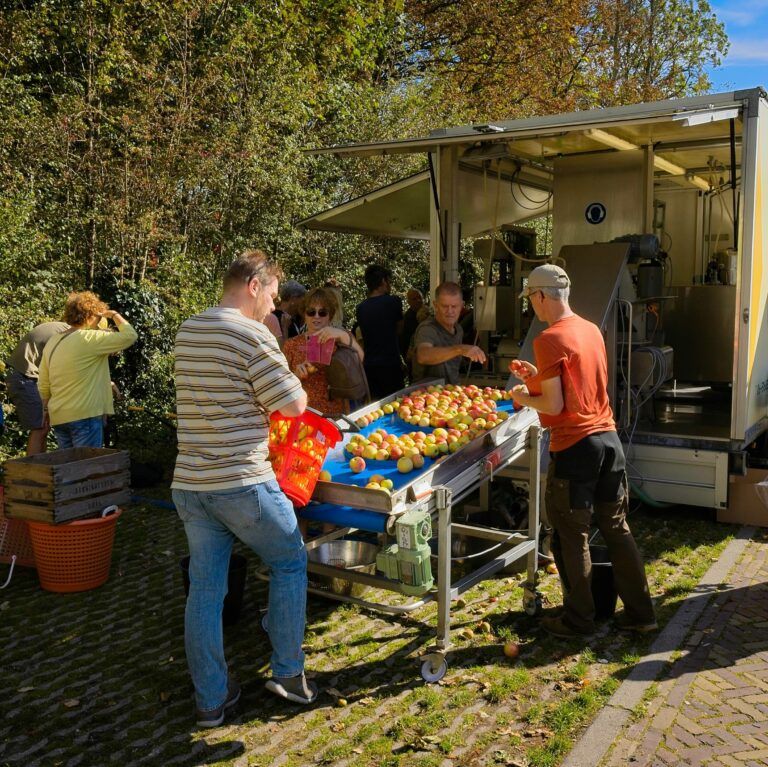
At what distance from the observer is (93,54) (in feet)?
35.6

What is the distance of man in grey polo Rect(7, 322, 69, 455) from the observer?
291 inches

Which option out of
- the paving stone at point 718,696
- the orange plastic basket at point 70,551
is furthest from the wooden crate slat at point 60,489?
the paving stone at point 718,696

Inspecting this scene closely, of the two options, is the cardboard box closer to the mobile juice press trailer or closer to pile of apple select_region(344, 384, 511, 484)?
the mobile juice press trailer

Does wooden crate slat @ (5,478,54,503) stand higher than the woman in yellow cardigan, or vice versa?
the woman in yellow cardigan

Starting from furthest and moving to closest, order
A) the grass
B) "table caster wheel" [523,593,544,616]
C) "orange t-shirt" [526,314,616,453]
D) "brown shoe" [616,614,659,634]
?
"table caster wheel" [523,593,544,616], "brown shoe" [616,614,659,634], "orange t-shirt" [526,314,616,453], the grass

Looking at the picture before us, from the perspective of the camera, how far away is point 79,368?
244 inches

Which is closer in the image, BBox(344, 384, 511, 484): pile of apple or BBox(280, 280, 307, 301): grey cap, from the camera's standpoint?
BBox(344, 384, 511, 484): pile of apple

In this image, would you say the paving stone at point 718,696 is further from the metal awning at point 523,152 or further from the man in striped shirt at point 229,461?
the metal awning at point 523,152

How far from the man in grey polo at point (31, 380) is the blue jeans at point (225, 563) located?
430 centimetres

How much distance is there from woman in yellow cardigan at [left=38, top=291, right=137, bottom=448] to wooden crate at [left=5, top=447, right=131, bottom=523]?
525mm

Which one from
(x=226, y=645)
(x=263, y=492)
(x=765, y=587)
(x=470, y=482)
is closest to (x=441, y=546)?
(x=470, y=482)

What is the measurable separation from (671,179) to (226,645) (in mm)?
9382

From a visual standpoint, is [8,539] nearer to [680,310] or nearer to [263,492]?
[263,492]

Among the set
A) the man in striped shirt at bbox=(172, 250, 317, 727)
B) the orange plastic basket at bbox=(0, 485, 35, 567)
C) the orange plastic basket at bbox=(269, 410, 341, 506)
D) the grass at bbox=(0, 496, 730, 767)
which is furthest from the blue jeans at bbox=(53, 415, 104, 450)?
the man in striped shirt at bbox=(172, 250, 317, 727)
